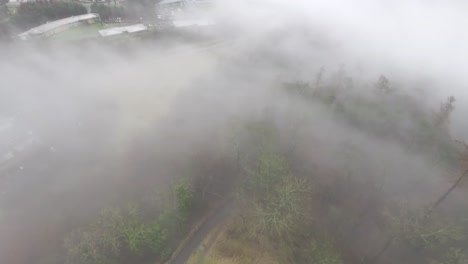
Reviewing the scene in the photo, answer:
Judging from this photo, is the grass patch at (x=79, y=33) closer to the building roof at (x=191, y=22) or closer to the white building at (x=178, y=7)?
the white building at (x=178, y=7)

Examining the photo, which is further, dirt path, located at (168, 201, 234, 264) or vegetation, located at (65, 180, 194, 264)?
dirt path, located at (168, 201, 234, 264)

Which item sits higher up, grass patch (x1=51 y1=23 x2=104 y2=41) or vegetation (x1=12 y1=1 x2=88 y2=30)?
vegetation (x1=12 y1=1 x2=88 y2=30)

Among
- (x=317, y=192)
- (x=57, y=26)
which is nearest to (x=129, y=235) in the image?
(x=317, y=192)

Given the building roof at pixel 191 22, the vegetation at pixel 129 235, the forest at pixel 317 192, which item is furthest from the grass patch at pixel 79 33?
the vegetation at pixel 129 235

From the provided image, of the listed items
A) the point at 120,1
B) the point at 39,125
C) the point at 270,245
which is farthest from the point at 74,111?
the point at 120,1

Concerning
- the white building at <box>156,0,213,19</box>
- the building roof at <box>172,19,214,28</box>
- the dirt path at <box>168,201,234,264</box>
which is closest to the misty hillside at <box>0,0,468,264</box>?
the dirt path at <box>168,201,234,264</box>

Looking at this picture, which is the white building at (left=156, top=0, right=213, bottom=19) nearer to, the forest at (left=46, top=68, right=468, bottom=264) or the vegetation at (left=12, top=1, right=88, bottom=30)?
the vegetation at (left=12, top=1, right=88, bottom=30)
